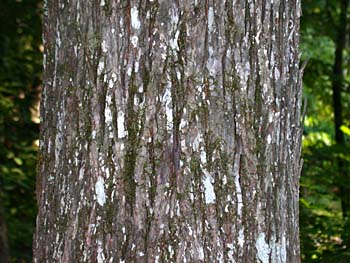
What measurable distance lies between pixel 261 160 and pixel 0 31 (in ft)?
14.4

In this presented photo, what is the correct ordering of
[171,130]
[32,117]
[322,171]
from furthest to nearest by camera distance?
[32,117], [322,171], [171,130]

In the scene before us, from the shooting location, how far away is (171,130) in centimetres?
192

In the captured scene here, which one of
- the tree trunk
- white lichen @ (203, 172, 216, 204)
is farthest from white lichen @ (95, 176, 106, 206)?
white lichen @ (203, 172, 216, 204)

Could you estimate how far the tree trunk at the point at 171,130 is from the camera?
1.92 meters

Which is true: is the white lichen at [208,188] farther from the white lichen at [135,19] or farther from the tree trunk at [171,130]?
the white lichen at [135,19]

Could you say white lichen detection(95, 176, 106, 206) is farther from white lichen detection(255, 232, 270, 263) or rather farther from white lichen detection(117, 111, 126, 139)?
white lichen detection(255, 232, 270, 263)

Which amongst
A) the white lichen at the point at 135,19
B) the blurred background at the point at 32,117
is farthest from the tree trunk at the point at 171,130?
the blurred background at the point at 32,117

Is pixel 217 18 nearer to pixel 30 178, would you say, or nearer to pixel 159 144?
pixel 159 144

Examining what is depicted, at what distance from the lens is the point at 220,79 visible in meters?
1.94

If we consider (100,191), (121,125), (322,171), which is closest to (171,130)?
(121,125)

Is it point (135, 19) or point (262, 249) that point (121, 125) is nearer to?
point (135, 19)

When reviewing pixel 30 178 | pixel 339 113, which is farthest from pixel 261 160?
pixel 339 113

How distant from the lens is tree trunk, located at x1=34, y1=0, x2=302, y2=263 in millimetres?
1917

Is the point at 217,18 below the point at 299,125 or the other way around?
the other way around
